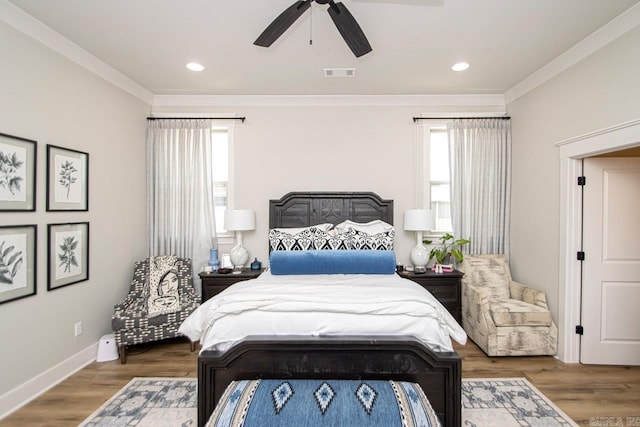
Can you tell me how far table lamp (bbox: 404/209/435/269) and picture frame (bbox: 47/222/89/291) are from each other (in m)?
3.63

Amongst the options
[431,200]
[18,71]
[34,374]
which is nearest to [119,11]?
[18,71]

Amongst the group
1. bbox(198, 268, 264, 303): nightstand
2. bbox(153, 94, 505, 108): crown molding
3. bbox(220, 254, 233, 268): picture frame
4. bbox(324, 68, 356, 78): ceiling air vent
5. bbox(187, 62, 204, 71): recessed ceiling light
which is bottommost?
bbox(198, 268, 264, 303): nightstand

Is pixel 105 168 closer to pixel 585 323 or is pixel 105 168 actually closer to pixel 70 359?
pixel 70 359

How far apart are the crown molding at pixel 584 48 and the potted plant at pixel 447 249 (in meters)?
1.99

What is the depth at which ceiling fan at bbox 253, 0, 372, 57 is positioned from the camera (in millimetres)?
1833

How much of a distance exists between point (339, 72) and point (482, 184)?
2.37 m

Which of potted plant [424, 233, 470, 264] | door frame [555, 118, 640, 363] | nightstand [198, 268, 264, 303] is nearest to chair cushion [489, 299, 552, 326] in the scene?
door frame [555, 118, 640, 363]

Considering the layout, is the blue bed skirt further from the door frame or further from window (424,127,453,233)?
window (424,127,453,233)

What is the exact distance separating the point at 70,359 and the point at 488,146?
5295mm

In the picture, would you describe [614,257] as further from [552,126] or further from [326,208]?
[326,208]

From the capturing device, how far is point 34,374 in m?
2.49

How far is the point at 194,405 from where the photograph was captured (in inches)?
93.6

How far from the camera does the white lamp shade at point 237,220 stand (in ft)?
12.3

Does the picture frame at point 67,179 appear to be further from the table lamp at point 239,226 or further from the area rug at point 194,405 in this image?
the area rug at point 194,405
